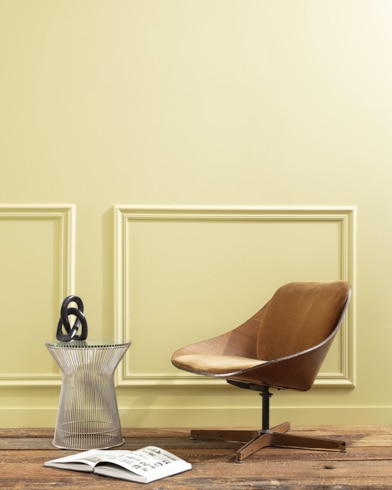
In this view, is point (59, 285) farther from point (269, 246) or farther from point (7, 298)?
point (269, 246)

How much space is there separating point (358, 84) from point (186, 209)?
1.07 meters

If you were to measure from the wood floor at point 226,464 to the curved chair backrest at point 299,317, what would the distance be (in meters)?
0.44

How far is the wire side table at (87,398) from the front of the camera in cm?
310

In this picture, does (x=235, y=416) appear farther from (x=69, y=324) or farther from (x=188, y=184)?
(x=188, y=184)

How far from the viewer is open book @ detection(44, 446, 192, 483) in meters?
2.56

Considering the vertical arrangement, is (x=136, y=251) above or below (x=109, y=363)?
above

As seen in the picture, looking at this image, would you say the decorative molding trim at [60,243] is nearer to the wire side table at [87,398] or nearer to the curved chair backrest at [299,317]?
the wire side table at [87,398]

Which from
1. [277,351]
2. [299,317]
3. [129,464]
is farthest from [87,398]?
[299,317]

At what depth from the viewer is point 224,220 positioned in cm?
356

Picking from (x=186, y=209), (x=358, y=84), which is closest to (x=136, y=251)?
(x=186, y=209)

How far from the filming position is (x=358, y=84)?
3.62 meters

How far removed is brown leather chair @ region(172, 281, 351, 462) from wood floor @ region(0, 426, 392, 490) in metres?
0.05

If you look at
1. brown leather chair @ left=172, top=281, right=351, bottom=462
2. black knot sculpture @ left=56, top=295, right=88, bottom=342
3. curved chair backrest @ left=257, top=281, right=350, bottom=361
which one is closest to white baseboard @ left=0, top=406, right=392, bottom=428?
brown leather chair @ left=172, top=281, right=351, bottom=462

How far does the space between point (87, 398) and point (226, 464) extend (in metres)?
0.71
